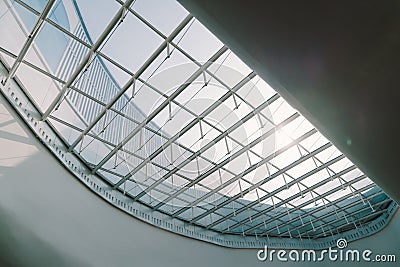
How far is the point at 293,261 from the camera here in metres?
28.0

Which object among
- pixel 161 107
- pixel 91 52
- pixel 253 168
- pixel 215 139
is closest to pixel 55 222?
pixel 161 107

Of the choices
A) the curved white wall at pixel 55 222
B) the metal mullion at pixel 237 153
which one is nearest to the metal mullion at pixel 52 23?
the curved white wall at pixel 55 222

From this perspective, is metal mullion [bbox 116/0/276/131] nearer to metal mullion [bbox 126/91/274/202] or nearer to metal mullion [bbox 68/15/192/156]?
metal mullion [bbox 68/15/192/156]

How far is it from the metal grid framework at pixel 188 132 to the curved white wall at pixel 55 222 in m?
2.23

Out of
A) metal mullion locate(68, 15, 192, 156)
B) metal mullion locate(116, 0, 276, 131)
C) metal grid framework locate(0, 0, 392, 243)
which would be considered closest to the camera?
metal mullion locate(116, 0, 276, 131)

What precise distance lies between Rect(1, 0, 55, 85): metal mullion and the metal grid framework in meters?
0.04

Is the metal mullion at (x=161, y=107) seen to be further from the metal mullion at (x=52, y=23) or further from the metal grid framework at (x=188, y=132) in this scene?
the metal mullion at (x=52, y=23)

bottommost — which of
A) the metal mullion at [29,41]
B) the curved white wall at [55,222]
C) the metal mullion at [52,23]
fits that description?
the curved white wall at [55,222]

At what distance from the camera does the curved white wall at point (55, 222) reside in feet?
36.8

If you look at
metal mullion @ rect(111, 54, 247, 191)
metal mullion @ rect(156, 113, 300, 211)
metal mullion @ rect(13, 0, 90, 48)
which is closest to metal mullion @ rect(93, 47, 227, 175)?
metal mullion @ rect(111, 54, 247, 191)

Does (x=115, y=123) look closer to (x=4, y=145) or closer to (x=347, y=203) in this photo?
(x=4, y=145)

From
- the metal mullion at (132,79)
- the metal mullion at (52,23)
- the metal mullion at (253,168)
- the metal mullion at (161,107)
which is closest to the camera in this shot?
the metal mullion at (52,23)

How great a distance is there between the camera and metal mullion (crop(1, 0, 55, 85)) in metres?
11.6

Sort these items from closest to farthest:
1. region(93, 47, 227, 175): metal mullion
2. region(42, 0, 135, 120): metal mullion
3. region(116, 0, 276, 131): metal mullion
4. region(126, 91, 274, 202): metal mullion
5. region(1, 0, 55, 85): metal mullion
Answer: region(1, 0, 55, 85): metal mullion
region(42, 0, 135, 120): metal mullion
region(116, 0, 276, 131): metal mullion
region(93, 47, 227, 175): metal mullion
region(126, 91, 274, 202): metal mullion
